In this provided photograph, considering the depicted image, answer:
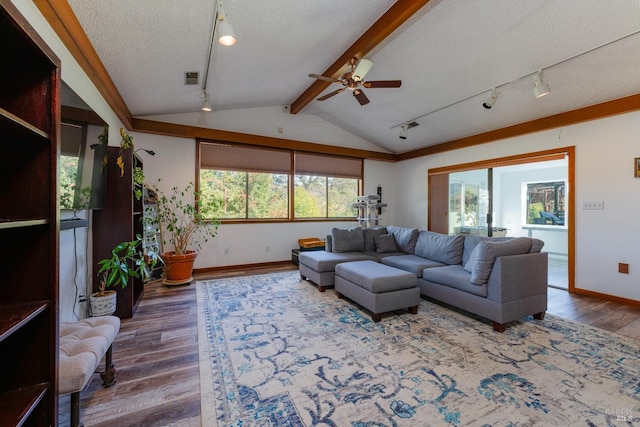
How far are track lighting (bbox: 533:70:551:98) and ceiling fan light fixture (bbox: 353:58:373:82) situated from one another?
194cm

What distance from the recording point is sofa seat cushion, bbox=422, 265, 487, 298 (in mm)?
2766

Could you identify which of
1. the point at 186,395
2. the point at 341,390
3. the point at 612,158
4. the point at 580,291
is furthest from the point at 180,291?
the point at 612,158

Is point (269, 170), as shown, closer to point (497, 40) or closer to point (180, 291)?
point (180, 291)

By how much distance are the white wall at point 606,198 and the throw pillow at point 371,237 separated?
9.19 feet

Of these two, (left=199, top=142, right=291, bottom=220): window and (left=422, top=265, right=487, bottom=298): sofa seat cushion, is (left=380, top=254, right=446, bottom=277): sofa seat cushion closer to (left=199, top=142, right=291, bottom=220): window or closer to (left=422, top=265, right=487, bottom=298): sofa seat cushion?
(left=422, top=265, right=487, bottom=298): sofa seat cushion

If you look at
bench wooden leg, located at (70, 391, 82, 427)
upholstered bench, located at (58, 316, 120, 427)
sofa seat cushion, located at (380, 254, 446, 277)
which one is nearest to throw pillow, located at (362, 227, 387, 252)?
sofa seat cushion, located at (380, 254, 446, 277)

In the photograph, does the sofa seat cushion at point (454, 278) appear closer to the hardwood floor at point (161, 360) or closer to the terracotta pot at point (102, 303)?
the hardwood floor at point (161, 360)

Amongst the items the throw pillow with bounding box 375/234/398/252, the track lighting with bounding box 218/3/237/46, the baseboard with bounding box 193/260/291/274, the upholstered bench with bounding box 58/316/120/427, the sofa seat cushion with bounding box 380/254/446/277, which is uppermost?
the track lighting with bounding box 218/3/237/46

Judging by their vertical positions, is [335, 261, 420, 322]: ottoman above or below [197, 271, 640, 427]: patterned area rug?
above

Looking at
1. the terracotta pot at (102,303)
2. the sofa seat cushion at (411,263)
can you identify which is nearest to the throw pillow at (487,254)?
the sofa seat cushion at (411,263)

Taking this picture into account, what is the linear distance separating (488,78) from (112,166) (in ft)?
15.4

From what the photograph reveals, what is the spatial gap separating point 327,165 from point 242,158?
1946 mm

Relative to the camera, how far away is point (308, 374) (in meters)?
1.94

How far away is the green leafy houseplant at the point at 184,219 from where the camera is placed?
177 inches
